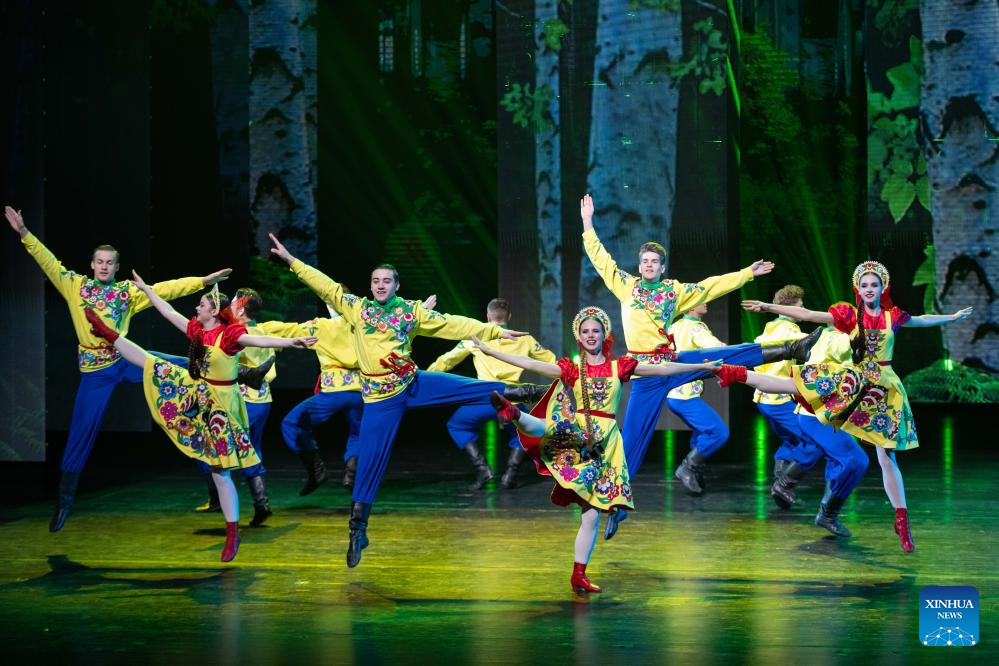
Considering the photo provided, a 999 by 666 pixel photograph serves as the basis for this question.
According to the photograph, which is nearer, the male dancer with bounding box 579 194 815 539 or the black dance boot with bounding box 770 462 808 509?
the male dancer with bounding box 579 194 815 539

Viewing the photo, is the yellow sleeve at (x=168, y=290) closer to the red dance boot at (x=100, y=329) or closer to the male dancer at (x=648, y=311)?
the red dance boot at (x=100, y=329)

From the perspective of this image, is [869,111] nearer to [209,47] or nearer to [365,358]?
[209,47]

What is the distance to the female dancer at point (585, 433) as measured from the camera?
519 cm

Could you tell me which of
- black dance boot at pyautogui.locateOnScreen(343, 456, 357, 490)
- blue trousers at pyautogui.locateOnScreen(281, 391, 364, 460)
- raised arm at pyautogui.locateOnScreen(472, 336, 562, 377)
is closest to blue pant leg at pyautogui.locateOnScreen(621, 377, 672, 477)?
raised arm at pyautogui.locateOnScreen(472, 336, 562, 377)

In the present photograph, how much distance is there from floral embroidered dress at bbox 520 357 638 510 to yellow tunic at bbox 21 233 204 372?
107 inches

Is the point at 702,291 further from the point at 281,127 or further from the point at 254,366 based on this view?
the point at 281,127

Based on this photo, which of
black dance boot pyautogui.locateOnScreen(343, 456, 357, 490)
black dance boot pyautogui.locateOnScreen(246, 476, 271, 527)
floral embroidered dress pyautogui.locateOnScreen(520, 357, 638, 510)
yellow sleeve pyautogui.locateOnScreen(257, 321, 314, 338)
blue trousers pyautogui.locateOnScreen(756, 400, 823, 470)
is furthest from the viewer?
black dance boot pyautogui.locateOnScreen(343, 456, 357, 490)

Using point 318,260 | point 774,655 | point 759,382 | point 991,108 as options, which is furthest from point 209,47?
point 774,655

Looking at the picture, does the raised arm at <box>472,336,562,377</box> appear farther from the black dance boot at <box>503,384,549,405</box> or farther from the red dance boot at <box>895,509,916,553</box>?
A: the red dance boot at <box>895,509,916,553</box>

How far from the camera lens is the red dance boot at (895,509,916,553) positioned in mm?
5953

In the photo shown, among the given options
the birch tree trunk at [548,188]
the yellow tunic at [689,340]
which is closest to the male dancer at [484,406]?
the yellow tunic at [689,340]

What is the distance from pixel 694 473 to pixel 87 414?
3.56m

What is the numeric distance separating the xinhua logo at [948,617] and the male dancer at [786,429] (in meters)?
2.19

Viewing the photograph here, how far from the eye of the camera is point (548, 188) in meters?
12.4
